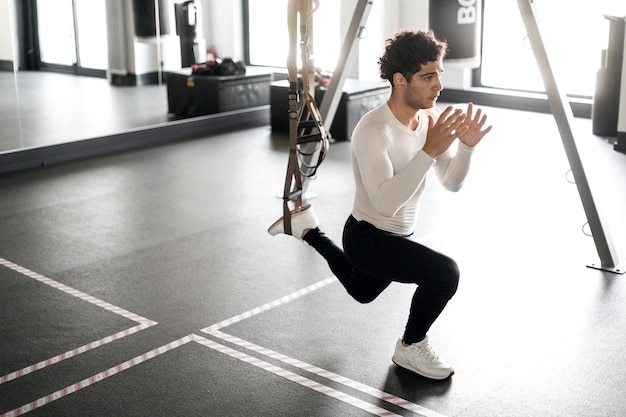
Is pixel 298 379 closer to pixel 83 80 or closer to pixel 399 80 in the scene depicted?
pixel 399 80

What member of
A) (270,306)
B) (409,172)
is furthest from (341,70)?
(409,172)

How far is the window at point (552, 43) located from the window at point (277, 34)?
2025 mm

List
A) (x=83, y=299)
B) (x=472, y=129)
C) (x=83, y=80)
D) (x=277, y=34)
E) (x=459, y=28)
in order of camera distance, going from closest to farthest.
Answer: (x=472, y=129) < (x=83, y=299) < (x=459, y=28) < (x=83, y=80) < (x=277, y=34)

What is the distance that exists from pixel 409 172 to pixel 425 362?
2.95ft

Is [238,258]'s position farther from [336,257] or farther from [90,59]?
[90,59]

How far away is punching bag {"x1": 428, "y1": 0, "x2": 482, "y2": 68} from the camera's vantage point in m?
5.81

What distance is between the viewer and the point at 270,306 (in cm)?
463

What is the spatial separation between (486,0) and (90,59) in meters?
5.17

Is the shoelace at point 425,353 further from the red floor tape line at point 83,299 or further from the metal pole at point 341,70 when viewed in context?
the metal pole at point 341,70

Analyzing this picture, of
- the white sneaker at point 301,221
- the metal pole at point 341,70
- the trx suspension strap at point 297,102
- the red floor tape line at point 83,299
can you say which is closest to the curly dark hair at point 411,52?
the trx suspension strap at point 297,102

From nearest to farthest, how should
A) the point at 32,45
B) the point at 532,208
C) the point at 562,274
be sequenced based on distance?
the point at 562,274 < the point at 532,208 < the point at 32,45

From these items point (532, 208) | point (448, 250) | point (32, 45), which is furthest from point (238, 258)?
point (32, 45)

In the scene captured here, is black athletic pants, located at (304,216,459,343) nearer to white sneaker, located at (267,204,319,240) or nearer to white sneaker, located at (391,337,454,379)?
white sneaker, located at (391,337,454,379)

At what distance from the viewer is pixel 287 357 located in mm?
3998
